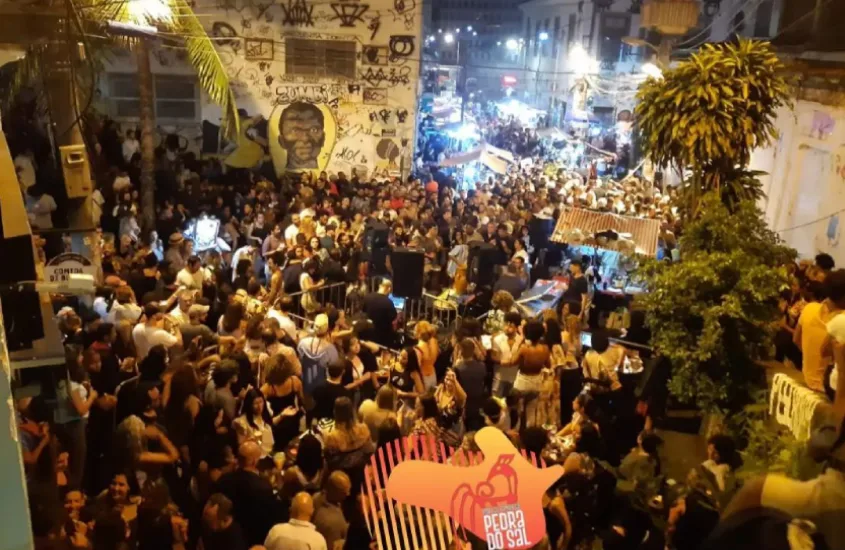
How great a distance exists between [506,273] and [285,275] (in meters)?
3.18

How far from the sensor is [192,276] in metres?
9.45

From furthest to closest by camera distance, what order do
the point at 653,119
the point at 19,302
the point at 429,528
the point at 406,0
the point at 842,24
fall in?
the point at 406,0
the point at 842,24
the point at 653,119
the point at 429,528
the point at 19,302

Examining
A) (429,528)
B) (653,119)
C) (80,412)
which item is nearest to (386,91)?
(653,119)

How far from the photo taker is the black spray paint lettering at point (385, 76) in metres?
20.9

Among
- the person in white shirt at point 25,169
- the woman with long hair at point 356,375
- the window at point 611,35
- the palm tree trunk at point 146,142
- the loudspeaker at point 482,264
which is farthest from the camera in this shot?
the window at point 611,35

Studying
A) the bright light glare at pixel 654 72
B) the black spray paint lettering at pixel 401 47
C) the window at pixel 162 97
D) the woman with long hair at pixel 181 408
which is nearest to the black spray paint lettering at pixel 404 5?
the black spray paint lettering at pixel 401 47

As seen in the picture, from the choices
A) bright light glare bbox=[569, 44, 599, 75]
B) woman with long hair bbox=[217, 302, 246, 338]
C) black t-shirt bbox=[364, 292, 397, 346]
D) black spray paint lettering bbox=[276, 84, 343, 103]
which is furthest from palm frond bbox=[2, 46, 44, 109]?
bright light glare bbox=[569, 44, 599, 75]

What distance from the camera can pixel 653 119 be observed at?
9516 mm

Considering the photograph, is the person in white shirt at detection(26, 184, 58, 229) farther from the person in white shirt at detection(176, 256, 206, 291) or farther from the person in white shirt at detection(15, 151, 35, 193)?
the person in white shirt at detection(176, 256, 206, 291)

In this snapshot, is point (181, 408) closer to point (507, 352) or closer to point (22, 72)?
point (507, 352)

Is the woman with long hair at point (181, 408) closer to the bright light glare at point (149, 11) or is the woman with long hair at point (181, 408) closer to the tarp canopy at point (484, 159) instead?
the bright light glare at point (149, 11)

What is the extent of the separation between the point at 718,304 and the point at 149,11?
863cm

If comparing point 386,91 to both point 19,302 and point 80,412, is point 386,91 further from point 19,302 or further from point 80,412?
point 19,302

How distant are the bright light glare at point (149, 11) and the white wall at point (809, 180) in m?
9.83
